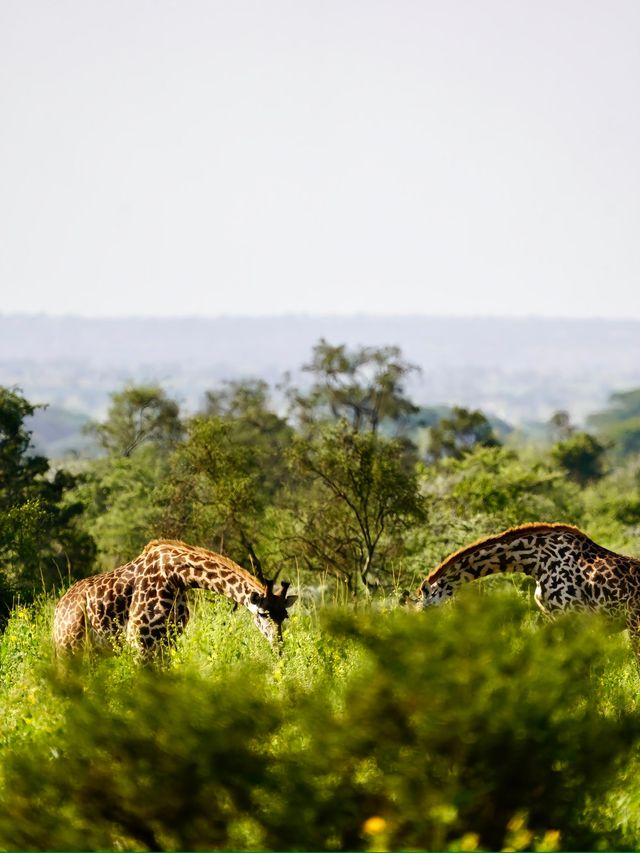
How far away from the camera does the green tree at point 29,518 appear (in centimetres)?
2017

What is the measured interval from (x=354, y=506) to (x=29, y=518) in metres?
5.58

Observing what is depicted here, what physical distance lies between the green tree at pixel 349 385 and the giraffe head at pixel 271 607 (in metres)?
35.6

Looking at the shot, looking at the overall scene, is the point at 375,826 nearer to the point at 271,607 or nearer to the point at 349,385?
the point at 271,607

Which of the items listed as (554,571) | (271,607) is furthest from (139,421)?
(271,607)

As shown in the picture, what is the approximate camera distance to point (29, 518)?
20.3 m

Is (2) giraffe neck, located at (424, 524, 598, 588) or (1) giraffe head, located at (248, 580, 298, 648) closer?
(1) giraffe head, located at (248, 580, 298, 648)

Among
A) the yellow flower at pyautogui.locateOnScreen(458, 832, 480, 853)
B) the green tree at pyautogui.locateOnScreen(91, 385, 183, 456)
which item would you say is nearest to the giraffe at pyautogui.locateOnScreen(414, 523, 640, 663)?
the yellow flower at pyautogui.locateOnScreen(458, 832, 480, 853)

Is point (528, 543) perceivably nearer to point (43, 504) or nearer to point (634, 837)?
point (634, 837)

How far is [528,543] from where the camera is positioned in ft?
41.9

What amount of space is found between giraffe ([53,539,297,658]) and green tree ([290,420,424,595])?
9.62 m

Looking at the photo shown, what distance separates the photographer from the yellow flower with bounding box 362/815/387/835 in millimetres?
6766

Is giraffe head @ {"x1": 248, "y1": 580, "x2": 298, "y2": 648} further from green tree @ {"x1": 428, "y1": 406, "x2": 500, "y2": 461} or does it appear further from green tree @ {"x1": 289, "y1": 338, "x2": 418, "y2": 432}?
green tree @ {"x1": 428, "y1": 406, "x2": 500, "y2": 461}

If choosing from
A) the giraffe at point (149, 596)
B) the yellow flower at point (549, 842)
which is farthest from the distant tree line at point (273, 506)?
the yellow flower at point (549, 842)

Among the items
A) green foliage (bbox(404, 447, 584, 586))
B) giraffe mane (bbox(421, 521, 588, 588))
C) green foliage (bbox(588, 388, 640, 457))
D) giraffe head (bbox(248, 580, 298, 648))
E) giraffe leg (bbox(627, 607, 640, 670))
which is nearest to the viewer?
giraffe head (bbox(248, 580, 298, 648))
